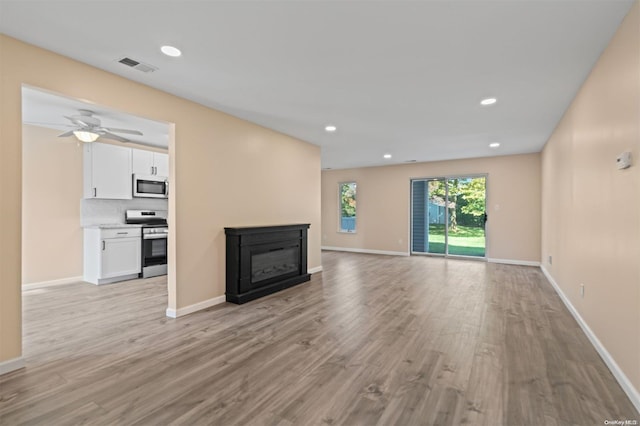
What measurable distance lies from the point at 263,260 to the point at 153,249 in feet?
8.32

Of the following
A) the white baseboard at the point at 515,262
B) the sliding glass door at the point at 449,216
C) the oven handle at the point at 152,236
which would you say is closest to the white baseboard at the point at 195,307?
the oven handle at the point at 152,236

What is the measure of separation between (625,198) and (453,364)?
1705 millimetres

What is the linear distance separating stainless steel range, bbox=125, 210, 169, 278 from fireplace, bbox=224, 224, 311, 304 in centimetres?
217

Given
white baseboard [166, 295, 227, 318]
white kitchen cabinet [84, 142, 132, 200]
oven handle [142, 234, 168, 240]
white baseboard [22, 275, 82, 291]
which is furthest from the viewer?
oven handle [142, 234, 168, 240]

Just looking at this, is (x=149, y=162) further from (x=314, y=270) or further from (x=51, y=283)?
(x=314, y=270)

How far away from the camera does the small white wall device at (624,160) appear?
6.46 feet

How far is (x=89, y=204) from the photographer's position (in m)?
5.23

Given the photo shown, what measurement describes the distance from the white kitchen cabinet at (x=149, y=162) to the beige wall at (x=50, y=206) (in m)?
0.83

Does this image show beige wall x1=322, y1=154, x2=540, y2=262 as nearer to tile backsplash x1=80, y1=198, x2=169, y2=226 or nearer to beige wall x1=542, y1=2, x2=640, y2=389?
beige wall x1=542, y1=2, x2=640, y2=389

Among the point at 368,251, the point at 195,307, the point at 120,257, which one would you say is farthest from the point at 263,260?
the point at 368,251

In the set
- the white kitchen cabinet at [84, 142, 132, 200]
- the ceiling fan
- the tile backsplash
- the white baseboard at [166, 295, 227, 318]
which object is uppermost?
the ceiling fan

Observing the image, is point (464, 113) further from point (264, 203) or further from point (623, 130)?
point (264, 203)

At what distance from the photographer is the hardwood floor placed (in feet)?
5.97

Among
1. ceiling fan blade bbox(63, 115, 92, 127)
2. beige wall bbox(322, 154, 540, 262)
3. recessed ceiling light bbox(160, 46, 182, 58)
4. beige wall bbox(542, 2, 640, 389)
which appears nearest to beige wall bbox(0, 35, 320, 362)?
recessed ceiling light bbox(160, 46, 182, 58)
